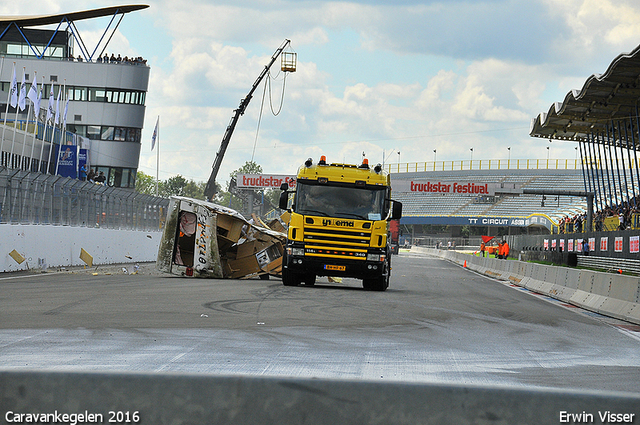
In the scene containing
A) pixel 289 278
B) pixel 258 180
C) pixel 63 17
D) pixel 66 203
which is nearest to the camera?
pixel 289 278

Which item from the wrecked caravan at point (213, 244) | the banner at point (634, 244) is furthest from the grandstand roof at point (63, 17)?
the banner at point (634, 244)

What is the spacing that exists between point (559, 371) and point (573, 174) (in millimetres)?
100570

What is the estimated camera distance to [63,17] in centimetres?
6581

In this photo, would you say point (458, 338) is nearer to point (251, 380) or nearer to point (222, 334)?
point (222, 334)

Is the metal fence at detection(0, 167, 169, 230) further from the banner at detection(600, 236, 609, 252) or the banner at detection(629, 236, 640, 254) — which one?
the banner at detection(600, 236, 609, 252)

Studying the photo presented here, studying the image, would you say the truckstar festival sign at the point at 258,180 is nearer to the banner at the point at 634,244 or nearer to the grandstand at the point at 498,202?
the grandstand at the point at 498,202

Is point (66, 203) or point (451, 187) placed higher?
point (451, 187)

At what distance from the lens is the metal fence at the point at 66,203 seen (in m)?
20.5

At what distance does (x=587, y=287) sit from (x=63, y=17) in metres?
59.2

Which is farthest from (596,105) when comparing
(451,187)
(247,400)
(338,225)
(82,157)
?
(247,400)

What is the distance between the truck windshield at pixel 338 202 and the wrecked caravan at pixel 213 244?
389cm

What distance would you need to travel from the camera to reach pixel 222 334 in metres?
9.28

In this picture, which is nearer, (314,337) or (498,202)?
(314,337)

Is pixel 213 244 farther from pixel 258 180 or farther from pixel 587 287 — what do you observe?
pixel 258 180
